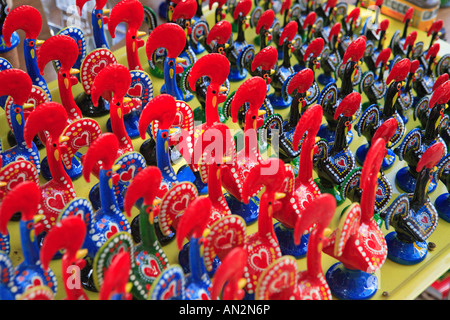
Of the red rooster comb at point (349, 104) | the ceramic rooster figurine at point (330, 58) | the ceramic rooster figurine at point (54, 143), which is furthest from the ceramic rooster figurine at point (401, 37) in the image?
the ceramic rooster figurine at point (54, 143)

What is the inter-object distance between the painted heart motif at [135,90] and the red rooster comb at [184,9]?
0.47 m

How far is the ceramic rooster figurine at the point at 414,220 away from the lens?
2059 mm

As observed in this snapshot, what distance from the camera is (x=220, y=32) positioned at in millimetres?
2637

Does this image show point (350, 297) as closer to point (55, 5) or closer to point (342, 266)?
point (342, 266)

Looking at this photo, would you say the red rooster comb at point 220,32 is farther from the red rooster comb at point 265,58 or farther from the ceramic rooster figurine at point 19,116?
the ceramic rooster figurine at point 19,116

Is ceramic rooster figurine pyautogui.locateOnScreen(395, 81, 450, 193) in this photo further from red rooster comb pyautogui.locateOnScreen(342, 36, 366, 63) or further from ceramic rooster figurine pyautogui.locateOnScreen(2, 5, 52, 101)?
ceramic rooster figurine pyautogui.locateOnScreen(2, 5, 52, 101)

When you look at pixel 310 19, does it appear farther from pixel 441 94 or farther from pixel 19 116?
pixel 19 116

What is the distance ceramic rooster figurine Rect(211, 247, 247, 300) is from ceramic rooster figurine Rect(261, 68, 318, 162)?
84cm

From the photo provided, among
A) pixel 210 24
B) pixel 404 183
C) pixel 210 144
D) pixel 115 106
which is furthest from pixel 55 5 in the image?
pixel 404 183

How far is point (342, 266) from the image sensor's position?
2.03 m

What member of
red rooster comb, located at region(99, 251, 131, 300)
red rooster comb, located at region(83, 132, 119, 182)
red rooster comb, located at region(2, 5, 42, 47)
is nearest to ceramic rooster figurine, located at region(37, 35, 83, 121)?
red rooster comb, located at region(2, 5, 42, 47)

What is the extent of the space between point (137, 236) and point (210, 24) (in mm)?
1547

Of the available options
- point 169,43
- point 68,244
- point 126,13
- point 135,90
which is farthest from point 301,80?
point 68,244

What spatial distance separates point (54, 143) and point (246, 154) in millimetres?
630
